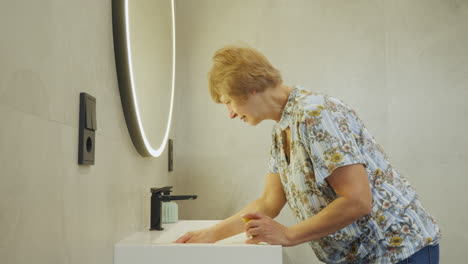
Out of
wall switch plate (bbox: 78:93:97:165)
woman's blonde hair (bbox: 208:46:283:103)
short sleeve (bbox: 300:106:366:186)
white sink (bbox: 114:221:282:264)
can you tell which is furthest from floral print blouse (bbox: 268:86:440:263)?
wall switch plate (bbox: 78:93:97:165)

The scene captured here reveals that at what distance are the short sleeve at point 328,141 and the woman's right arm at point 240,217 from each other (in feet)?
1.20

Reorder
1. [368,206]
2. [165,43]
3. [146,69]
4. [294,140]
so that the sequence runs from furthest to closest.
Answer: [165,43] < [146,69] < [294,140] < [368,206]

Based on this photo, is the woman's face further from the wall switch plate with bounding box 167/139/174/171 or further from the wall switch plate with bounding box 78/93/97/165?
the wall switch plate with bounding box 167/139/174/171

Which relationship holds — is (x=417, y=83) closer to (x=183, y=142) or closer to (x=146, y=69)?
(x=183, y=142)

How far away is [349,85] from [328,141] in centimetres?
129

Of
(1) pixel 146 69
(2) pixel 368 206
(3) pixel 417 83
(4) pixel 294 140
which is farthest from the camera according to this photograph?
(3) pixel 417 83

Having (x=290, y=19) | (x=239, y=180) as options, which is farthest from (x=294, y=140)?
(x=290, y=19)

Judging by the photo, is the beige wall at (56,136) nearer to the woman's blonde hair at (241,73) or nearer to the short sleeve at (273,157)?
the woman's blonde hair at (241,73)

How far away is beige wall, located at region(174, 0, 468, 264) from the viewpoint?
7.70 feet

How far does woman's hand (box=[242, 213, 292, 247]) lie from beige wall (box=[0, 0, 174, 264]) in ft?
1.22

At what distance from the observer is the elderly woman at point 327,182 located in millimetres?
1190

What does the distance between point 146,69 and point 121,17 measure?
309 millimetres

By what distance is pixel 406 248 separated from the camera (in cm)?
124

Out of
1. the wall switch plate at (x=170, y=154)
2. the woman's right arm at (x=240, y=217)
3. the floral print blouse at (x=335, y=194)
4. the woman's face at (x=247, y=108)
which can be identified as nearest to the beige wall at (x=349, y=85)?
the wall switch plate at (x=170, y=154)
